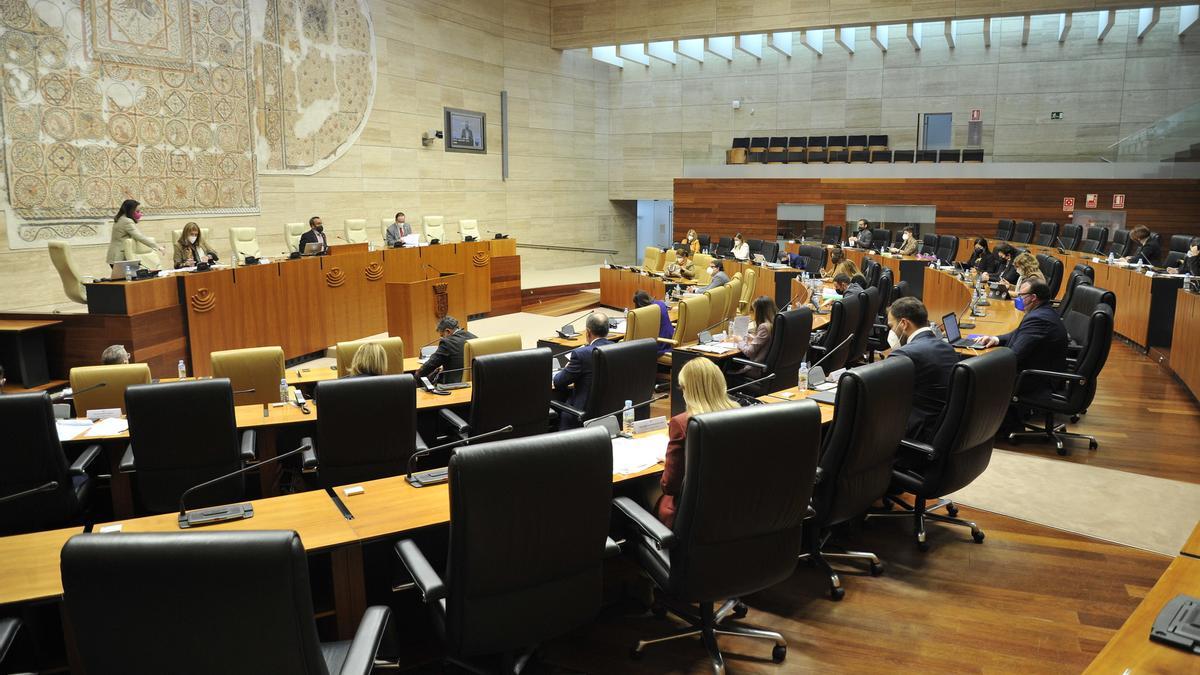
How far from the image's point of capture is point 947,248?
13.6 meters

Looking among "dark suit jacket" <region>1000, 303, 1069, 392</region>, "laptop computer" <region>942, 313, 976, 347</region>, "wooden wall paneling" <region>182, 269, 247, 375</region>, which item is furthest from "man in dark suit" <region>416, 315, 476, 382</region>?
"dark suit jacket" <region>1000, 303, 1069, 392</region>

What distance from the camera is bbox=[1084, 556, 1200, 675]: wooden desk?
1849mm

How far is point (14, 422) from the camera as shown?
3475mm

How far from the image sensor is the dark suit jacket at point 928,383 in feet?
13.9

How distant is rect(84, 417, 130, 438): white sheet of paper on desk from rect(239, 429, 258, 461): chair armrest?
0.60 m

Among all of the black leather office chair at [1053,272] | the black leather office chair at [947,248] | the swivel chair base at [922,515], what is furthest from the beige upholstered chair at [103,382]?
the black leather office chair at [947,248]

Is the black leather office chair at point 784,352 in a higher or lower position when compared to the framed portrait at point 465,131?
lower

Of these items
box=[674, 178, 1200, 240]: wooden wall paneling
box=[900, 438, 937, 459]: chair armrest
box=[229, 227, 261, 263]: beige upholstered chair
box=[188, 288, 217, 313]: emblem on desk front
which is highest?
box=[674, 178, 1200, 240]: wooden wall paneling

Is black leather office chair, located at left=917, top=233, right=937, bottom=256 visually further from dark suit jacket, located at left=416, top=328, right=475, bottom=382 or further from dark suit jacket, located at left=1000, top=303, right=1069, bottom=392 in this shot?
dark suit jacket, located at left=416, top=328, right=475, bottom=382

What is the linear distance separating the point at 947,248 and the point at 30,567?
13.8 meters

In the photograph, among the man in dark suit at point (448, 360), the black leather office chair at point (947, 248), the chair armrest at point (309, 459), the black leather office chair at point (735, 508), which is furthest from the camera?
the black leather office chair at point (947, 248)

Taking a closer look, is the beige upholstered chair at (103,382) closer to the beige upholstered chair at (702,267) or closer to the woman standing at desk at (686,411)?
the woman standing at desk at (686,411)

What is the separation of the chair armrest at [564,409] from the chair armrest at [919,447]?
1.88 meters

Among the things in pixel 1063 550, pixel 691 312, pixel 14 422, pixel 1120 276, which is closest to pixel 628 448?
pixel 1063 550
